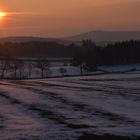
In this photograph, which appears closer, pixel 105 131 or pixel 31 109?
pixel 105 131

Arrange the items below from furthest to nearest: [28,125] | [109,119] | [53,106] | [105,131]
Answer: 1. [53,106]
2. [109,119]
3. [28,125]
4. [105,131]

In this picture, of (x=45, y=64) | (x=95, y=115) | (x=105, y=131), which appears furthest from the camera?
(x=45, y=64)

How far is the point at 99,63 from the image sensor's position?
189 m

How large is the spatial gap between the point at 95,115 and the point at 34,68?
170 meters

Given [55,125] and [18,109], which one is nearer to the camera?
[55,125]

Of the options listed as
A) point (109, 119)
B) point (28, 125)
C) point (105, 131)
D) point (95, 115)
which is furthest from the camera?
point (95, 115)

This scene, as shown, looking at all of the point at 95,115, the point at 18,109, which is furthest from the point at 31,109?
the point at 95,115

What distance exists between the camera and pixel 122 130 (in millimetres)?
20516

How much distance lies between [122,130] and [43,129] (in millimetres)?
3184

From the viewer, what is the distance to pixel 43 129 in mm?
20969

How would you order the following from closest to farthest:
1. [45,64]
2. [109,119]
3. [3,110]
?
[109,119] → [3,110] → [45,64]

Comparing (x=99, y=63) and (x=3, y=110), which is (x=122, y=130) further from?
(x=99, y=63)

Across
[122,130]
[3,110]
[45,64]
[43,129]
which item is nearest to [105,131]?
[122,130]

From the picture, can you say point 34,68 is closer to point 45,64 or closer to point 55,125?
point 45,64
